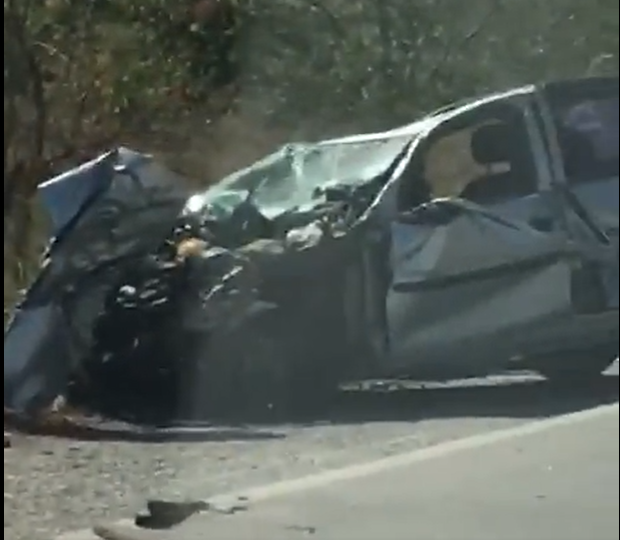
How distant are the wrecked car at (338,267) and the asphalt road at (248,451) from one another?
0.06 feet

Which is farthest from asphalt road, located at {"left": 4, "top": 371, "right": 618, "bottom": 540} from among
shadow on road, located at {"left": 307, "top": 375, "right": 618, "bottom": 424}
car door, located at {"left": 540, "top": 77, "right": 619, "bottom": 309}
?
car door, located at {"left": 540, "top": 77, "right": 619, "bottom": 309}

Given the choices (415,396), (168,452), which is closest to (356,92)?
(415,396)

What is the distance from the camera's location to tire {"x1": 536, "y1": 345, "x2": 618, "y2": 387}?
856mm

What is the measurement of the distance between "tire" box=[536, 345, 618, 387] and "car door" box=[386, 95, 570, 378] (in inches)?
1.0

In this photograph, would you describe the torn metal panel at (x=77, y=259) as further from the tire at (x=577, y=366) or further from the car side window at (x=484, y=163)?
the tire at (x=577, y=366)

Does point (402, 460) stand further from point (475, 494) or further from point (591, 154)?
point (591, 154)

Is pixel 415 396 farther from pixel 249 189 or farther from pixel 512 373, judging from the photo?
pixel 249 189

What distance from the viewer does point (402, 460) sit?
944 millimetres

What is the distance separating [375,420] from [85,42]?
1.50ft

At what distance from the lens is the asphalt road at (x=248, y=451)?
0.89 metres

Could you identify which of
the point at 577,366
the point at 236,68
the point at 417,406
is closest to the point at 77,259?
the point at 236,68

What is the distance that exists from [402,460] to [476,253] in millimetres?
178

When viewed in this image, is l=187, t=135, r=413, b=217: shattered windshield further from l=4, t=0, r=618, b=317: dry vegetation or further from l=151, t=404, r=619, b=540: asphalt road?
l=151, t=404, r=619, b=540: asphalt road

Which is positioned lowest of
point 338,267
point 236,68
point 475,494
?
point 475,494
